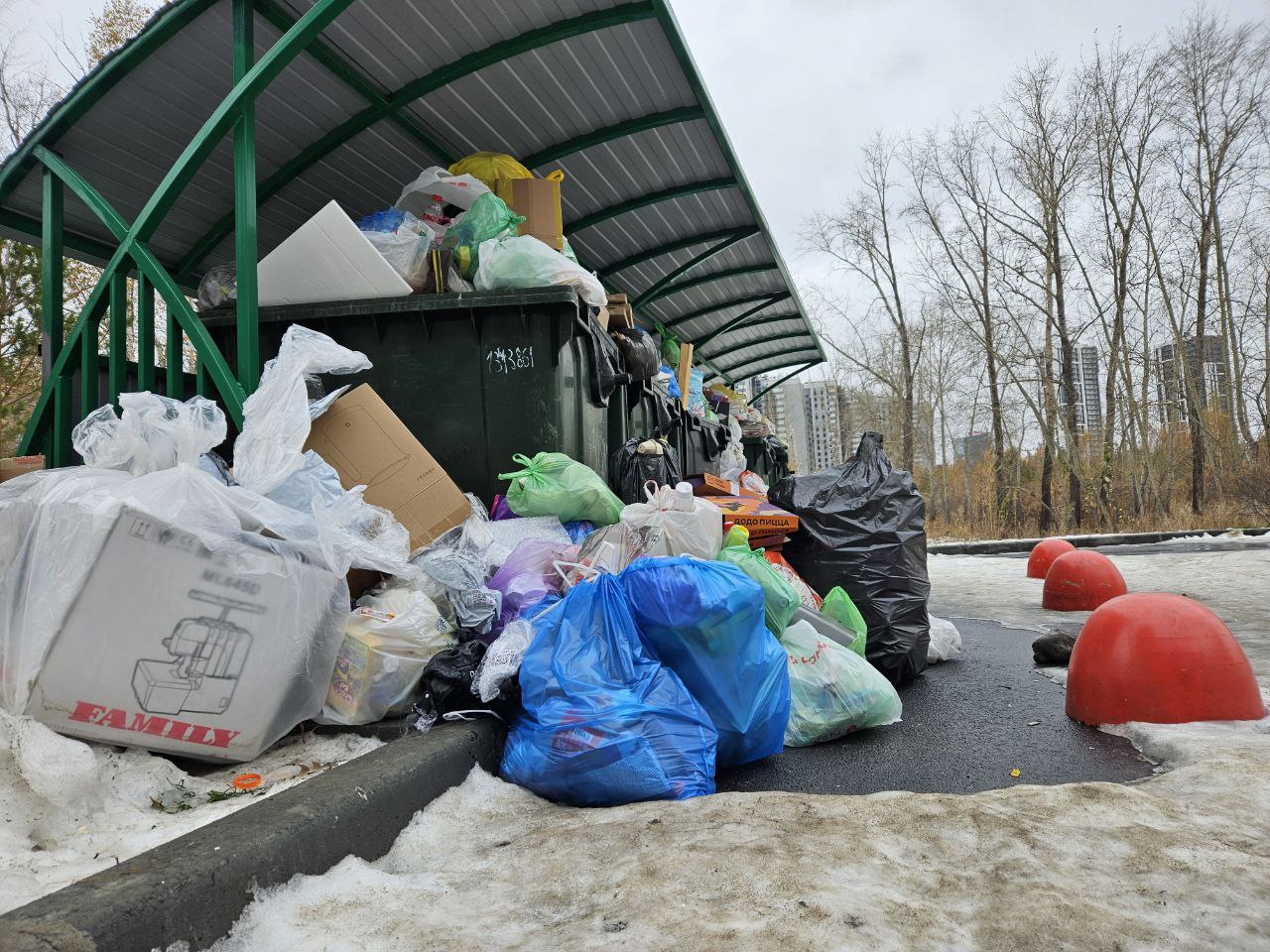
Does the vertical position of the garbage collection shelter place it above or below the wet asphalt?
above

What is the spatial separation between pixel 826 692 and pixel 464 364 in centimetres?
220

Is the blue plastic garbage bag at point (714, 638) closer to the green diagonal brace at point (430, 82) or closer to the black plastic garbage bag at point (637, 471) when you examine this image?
the black plastic garbage bag at point (637, 471)

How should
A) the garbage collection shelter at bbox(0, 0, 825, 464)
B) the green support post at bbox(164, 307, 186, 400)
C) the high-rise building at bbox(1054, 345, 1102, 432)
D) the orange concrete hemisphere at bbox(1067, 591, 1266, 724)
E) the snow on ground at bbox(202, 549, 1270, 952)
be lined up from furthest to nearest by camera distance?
1. the high-rise building at bbox(1054, 345, 1102, 432)
2. the green support post at bbox(164, 307, 186, 400)
3. the garbage collection shelter at bbox(0, 0, 825, 464)
4. the orange concrete hemisphere at bbox(1067, 591, 1266, 724)
5. the snow on ground at bbox(202, 549, 1270, 952)

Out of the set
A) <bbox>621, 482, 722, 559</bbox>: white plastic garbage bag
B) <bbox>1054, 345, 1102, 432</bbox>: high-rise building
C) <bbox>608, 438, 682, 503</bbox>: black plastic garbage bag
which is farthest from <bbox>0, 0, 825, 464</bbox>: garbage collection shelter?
<bbox>1054, 345, 1102, 432</bbox>: high-rise building

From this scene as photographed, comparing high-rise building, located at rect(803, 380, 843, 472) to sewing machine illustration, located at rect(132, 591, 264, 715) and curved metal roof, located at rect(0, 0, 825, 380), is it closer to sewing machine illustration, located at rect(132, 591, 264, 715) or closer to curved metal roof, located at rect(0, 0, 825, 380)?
curved metal roof, located at rect(0, 0, 825, 380)

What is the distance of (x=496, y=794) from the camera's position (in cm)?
203

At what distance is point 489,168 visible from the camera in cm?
451

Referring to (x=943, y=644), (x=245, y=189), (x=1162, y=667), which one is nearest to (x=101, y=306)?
(x=245, y=189)

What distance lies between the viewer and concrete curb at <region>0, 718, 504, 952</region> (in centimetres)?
103

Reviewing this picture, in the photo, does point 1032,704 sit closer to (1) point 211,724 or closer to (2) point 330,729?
(2) point 330,729

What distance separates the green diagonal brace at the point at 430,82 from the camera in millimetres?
3797

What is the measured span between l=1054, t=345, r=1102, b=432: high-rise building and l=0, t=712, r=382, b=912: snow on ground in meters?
16.7

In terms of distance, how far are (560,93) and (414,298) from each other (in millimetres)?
1732

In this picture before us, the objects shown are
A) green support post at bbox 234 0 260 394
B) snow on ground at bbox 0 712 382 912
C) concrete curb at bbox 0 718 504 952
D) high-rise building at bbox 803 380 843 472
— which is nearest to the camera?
concrete curb at bbox 0 718 504 952
